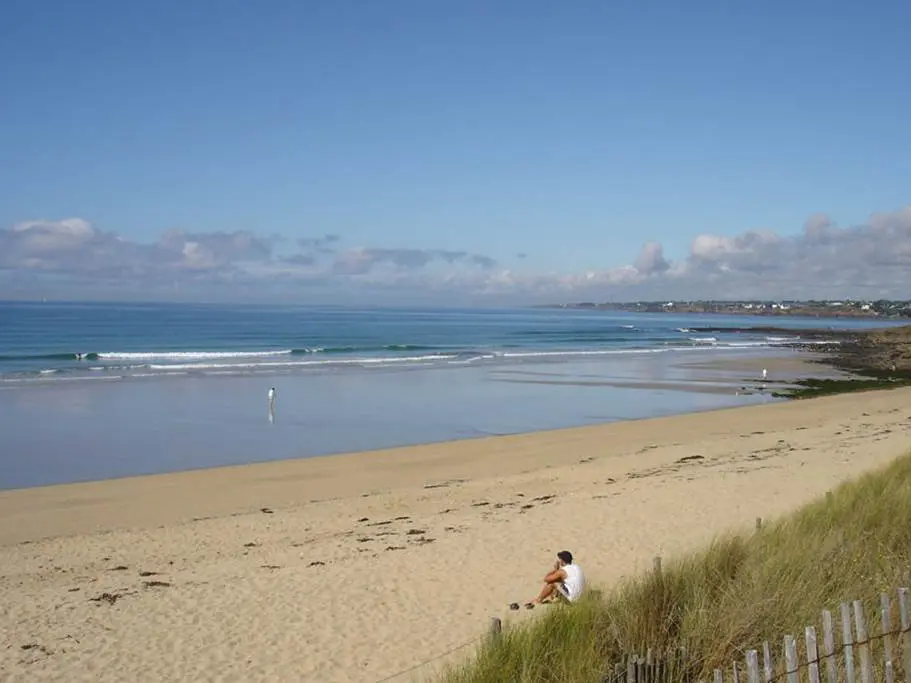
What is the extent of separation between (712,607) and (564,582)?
9.39 feet

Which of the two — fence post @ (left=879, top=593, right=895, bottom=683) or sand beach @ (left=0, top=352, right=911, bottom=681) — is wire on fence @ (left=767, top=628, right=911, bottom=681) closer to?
fence post @ (left=879, top=593, right=895, bottom=683)

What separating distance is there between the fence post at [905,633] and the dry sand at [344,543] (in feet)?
10.6

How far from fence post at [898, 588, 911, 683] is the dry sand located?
3233 millimetres

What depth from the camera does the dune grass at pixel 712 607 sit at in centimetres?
521

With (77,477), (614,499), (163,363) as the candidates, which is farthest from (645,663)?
(163,363)

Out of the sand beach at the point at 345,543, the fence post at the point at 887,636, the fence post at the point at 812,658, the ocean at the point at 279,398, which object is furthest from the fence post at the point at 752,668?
the ocean at the point at 279,398

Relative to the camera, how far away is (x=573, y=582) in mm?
8328

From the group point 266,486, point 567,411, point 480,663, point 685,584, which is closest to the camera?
point 480,663

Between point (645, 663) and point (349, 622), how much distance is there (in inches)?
172

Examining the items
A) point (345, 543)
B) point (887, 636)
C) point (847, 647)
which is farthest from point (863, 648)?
point (345, 543)

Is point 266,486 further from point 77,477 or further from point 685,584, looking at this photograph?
point 685,584

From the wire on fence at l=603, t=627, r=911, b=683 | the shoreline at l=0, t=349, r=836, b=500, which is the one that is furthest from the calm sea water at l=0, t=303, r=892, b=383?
the wire on fence at l=603, t=627, r=911, b=683

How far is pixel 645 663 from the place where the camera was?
4.75 metres

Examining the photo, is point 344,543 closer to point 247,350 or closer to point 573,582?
point 573,582
